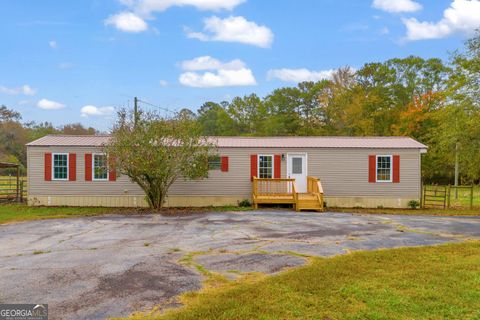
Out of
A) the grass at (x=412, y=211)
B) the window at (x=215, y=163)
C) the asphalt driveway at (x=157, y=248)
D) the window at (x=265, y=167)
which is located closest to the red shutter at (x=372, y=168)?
the grass at (x=412, y=211)

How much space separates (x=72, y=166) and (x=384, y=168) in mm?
14179

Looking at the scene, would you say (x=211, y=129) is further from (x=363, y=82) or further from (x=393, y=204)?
(x=393, y=204)

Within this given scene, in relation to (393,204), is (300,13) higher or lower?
higher

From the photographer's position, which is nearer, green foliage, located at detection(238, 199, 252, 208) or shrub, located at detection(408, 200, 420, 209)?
green foliage, located at detection(238, 199, 252, 208)

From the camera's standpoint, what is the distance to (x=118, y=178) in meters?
16.7

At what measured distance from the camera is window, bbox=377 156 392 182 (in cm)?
1689

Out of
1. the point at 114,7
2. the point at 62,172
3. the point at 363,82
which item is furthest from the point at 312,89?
the point at 62,172

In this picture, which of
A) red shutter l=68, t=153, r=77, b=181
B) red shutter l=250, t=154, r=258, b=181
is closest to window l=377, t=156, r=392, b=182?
red shutter l=250, t=154, r=258, b=181

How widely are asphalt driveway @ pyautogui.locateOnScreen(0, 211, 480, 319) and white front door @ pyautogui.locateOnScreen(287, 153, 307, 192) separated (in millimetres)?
3239

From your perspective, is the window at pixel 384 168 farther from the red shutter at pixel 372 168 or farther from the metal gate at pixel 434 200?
the metal gate at pixel 434 200

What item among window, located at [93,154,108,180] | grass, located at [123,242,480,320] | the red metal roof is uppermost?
the red metal roof

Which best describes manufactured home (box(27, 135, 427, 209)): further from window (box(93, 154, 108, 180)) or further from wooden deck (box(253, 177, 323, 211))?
wooden deck (box(253, 177, 323, 211))

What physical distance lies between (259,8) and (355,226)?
11.2 m

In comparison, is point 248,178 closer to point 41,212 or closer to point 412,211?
point 412,211
